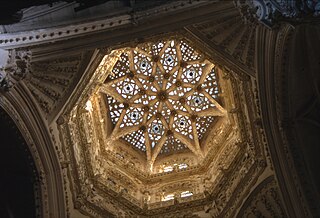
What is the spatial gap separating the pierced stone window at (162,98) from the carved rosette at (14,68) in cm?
666

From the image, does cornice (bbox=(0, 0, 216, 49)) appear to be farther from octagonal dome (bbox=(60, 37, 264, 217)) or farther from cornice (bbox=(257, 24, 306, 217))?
octagonal dome (bbox=(60, 37, 264, 217))

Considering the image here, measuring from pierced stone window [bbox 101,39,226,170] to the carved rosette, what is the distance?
6.66m

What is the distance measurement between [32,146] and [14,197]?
1472 millimetres

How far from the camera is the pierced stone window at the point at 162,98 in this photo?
58.4 feet

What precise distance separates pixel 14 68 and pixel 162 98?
8703 mm

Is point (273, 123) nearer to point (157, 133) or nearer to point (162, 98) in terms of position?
point (162, 98)

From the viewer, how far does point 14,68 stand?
34.9ft

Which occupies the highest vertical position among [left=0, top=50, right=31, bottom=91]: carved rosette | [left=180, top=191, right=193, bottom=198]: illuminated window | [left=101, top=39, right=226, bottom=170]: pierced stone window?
[left=101, top=39, right=226, bottom=170]: pierced stone window

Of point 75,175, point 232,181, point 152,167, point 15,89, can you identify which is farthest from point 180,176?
point 15,89

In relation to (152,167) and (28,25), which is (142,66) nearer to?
(152,167)

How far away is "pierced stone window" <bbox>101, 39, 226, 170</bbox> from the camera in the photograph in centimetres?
1780

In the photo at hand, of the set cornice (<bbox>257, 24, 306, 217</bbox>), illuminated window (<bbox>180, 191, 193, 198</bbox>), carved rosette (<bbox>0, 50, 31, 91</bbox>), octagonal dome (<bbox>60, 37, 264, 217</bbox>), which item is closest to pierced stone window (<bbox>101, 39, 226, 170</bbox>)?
octagonal dome (<bbox>60, 37, 264, 217</bbox>)

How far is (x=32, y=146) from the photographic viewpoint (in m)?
12.2

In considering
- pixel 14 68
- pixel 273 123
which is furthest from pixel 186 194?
pixel 14 68
